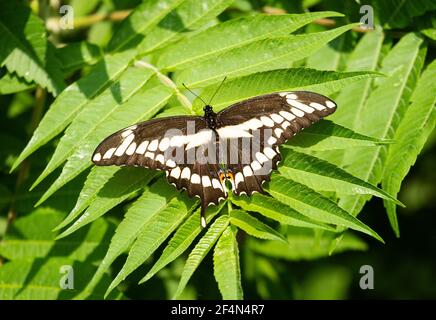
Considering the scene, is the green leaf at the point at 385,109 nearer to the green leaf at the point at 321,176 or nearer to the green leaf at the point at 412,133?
the green leaf at the point at 412,133

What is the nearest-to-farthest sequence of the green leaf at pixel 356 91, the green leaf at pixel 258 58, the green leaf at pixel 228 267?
the green leaf at pixel 228 267 < the green leaf at pixel 258 58 < the green leaf at pixel 356 91

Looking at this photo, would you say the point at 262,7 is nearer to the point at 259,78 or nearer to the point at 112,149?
the point at 259,78

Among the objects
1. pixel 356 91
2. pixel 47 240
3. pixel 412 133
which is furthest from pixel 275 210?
pixel 47 240

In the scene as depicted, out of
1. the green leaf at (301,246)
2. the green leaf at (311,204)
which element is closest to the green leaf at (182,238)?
the green leaf at (311,204)

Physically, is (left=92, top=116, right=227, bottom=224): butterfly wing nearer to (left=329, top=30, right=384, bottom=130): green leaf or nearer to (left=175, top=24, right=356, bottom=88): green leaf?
(left=175, top=24, right=356, bottom=88): green leaf

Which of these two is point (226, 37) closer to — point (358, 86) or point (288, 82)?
point (288, 82)

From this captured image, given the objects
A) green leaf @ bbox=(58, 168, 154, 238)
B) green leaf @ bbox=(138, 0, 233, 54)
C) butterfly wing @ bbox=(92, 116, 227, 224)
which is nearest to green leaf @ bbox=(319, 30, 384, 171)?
butterfly wing @ bbox=(92, 116, 227, 224)
